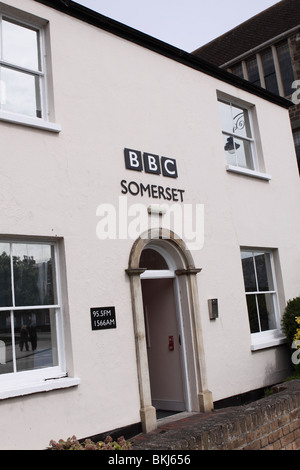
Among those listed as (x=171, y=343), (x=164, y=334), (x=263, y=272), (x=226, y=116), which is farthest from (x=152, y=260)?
(x=226, y=116)

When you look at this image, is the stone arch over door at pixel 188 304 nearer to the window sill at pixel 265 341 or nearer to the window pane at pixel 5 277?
the window sill at pixel 265 341

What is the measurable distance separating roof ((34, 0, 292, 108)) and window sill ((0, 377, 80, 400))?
5.11 m

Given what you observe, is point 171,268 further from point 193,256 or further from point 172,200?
point 172,200

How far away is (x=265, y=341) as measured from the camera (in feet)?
29.8

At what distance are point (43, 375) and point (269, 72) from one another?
1359 cm

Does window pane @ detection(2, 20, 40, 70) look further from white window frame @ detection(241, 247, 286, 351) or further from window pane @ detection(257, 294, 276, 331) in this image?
window pane @ detection(257, 294, 276, 331)

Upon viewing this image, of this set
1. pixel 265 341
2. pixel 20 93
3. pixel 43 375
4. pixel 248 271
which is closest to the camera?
pixel 43 375

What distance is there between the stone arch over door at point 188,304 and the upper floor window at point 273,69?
10019 mm

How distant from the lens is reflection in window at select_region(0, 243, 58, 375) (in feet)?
18.4

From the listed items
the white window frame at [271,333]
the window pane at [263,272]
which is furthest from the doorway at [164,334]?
the window pane at [263,272]

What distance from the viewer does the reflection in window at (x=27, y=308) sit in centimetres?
561

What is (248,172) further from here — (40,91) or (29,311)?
(29,311)

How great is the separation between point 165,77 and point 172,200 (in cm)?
225
